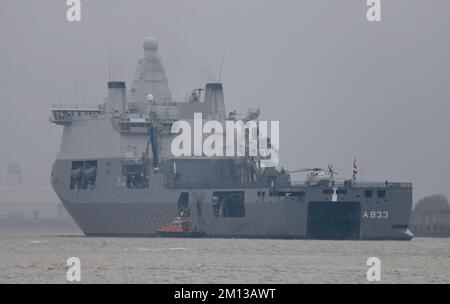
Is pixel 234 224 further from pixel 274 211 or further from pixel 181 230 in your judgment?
pixel 274 211

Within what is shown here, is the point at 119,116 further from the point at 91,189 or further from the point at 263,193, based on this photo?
the point at 263,193

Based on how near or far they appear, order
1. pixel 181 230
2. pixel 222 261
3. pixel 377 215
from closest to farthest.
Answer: pixel 222 261
pixel 377 215
pixel 181 230

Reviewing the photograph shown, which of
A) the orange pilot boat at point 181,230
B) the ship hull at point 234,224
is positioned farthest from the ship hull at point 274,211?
the orange pilot boat at point 181,230

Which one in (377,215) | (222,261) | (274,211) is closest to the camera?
(222,261)

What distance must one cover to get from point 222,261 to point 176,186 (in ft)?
92.6

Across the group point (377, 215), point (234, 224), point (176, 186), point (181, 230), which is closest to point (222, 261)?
point (377, 215)

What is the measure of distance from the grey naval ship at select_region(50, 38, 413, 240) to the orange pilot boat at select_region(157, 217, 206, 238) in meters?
0.09

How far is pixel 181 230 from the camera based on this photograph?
292 feet

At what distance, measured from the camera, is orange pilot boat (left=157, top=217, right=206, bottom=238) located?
292ft

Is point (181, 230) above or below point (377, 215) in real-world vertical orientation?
below

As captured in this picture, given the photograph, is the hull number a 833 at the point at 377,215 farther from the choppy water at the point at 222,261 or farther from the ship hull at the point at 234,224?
the choppy water at the point at 222,261

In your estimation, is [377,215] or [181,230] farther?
[181,230]

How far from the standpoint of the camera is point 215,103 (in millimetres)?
98188
